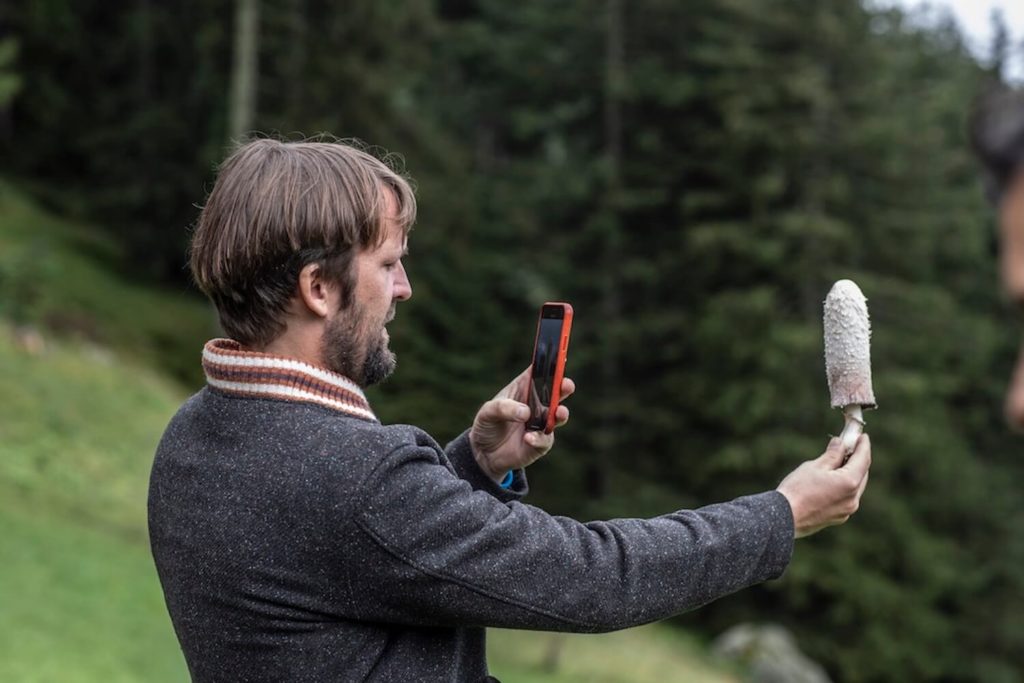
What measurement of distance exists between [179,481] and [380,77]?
22.7 meters

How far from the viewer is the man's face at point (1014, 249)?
0.86 metres

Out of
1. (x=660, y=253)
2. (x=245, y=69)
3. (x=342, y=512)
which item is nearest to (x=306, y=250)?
(x=342, y=512)

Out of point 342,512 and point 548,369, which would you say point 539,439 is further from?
point 342,512

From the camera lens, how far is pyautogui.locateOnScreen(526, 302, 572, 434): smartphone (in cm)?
236

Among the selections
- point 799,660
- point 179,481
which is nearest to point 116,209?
point 799,660

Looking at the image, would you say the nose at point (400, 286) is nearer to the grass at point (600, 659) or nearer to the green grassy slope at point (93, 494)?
the green grassy slope at point (93, 494)

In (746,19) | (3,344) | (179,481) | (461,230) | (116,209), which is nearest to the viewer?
(179,481)

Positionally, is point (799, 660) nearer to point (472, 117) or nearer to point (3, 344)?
point (3, 344)

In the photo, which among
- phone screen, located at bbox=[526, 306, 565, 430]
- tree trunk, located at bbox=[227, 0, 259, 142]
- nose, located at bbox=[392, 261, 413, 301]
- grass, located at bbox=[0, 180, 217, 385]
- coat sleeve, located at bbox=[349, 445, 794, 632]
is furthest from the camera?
grass, located at bbox=[0, 180, 217, 385]

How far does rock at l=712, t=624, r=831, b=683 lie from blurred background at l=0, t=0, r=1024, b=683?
313 millimetres

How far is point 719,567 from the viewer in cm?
202

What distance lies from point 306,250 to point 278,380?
231 millimetres

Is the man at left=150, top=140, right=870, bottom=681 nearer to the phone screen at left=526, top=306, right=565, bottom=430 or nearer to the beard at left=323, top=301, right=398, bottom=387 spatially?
the beard at left=323, top=301, right=398, bottom=387

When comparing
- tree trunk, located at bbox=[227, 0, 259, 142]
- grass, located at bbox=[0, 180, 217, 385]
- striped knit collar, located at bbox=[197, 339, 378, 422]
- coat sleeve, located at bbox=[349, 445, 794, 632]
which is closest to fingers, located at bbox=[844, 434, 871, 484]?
coat sleeve, located at bbox=[349, 445, 794, 632]
